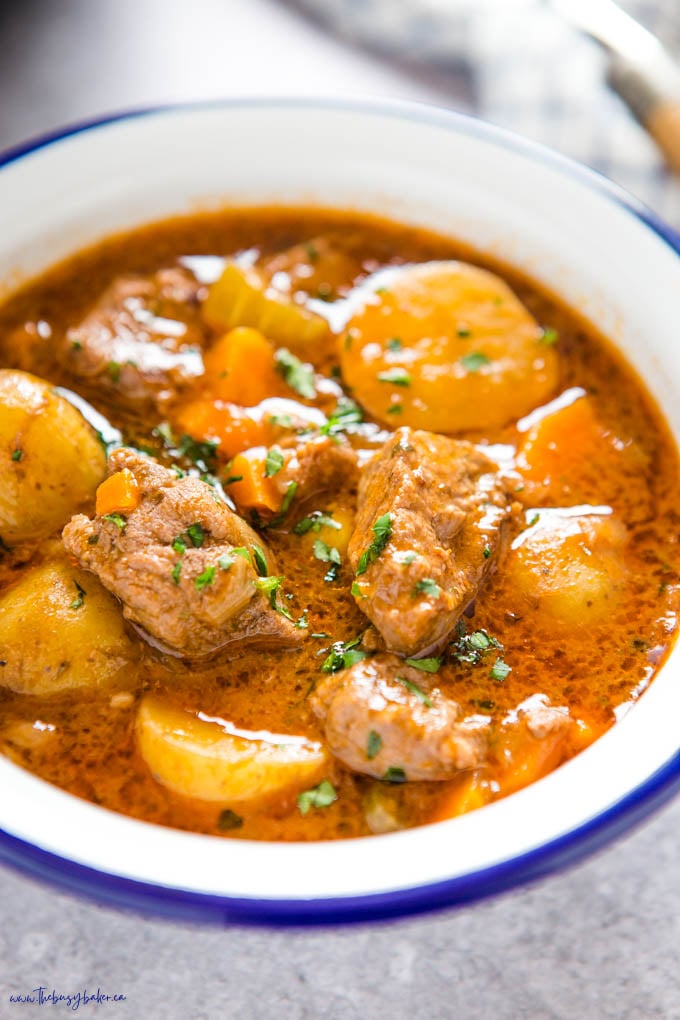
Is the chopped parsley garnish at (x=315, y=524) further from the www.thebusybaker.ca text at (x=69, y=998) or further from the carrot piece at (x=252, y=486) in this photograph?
the www.thebusybaker.ca text at (x=69, y=998)

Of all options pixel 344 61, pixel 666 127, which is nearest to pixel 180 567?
pixel 666 127

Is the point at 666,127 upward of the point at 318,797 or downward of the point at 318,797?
upward

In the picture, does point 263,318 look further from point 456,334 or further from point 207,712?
point 207,712

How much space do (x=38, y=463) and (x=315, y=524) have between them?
80 cm

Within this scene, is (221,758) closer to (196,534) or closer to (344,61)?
(196,534)

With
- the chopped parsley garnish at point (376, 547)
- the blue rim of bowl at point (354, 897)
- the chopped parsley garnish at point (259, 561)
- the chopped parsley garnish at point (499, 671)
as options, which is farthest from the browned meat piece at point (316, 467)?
the blue rim of bowl at point (354, 897)

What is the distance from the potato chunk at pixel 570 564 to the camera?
2846 mm

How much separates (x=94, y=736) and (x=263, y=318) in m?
1.47

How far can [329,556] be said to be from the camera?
2.91 metres

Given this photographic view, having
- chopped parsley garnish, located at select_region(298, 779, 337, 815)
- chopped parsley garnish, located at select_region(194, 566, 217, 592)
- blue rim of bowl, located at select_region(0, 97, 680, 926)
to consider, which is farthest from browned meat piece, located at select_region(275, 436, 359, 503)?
blue rim of bowl, located at select_region(0, 97, 680, 926)

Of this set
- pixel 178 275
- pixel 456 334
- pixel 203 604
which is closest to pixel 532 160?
pixel 456 334

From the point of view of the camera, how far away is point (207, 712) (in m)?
2.67

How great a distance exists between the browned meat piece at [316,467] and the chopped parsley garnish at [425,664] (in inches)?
24.5

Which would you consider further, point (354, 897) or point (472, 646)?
point (472, 646)
